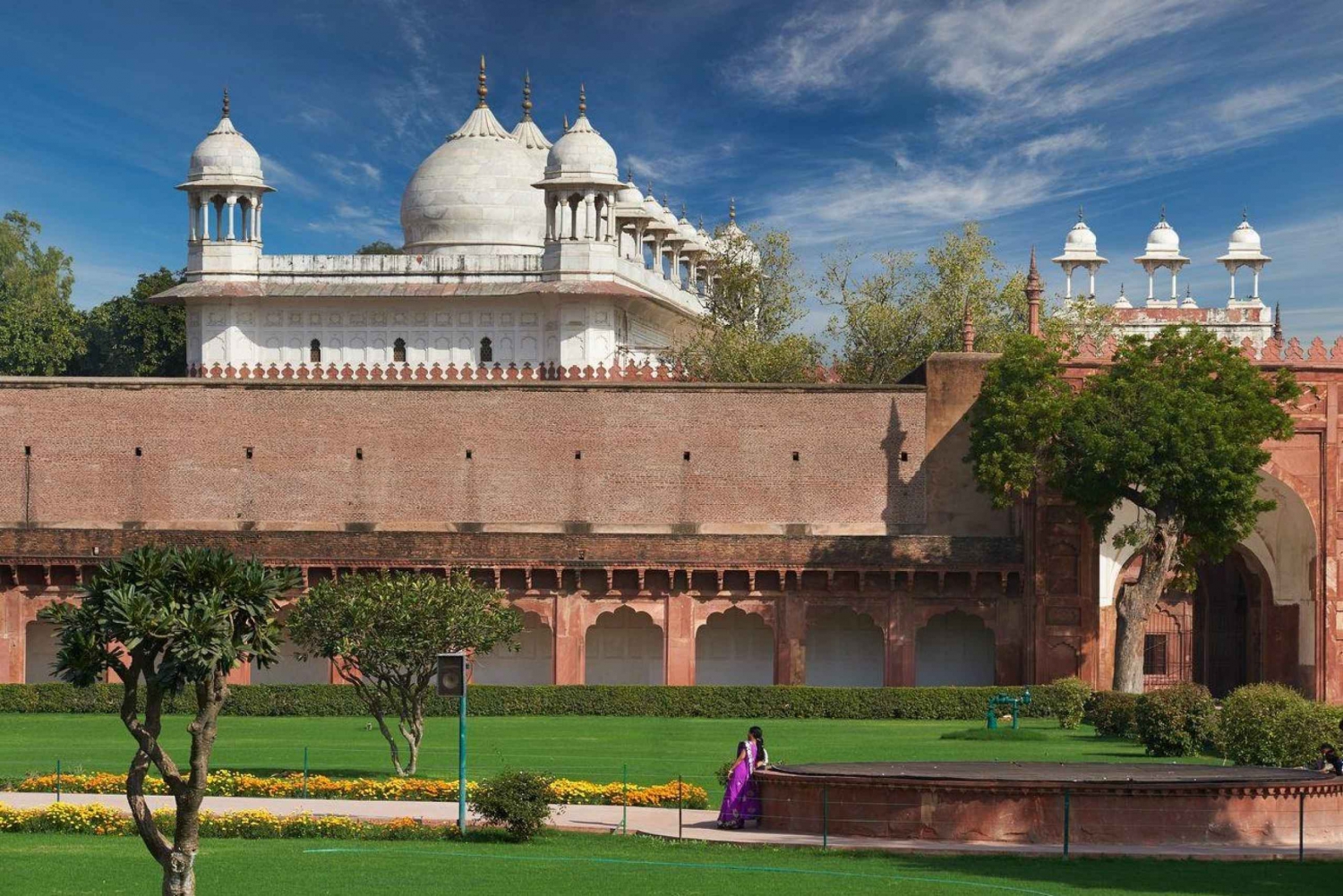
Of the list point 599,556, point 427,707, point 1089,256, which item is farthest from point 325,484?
point 1089,256

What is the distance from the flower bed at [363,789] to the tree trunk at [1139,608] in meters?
14.4

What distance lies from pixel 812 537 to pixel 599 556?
12.2 feet

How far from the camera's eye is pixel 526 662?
39.8 meters

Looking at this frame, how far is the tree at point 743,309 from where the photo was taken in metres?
50.0

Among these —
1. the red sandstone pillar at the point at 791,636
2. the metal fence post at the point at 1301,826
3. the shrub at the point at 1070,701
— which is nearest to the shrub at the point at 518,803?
the metal fence post at the point at 1301,826

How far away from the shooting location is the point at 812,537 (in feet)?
127

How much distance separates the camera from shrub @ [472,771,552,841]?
18953 mm

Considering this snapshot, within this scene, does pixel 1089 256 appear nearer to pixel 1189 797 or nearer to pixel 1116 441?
pixel 1116 441

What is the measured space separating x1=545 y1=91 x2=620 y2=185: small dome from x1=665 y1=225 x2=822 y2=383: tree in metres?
Result: 4.51

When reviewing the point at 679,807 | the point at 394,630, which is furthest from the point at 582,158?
the point at 679,807

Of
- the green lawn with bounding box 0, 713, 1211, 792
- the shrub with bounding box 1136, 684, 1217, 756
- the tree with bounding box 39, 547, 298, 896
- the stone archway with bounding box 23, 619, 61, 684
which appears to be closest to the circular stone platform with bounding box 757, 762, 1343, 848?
the green lawn with bounding box 0, 713, 1211, 792

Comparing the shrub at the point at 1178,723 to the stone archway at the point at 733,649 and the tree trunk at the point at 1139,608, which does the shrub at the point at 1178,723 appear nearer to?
the tree trunk at the point at 1139,608

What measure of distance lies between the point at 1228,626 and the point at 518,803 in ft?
85.2

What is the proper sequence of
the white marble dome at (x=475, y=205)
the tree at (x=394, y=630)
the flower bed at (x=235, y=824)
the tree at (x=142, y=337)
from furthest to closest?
the tree at (x=142, y=337) < the white marble dome at (x=475, y=205) < the tree at (x=394, y=630) < the flower bed at (x=235, y=824)
